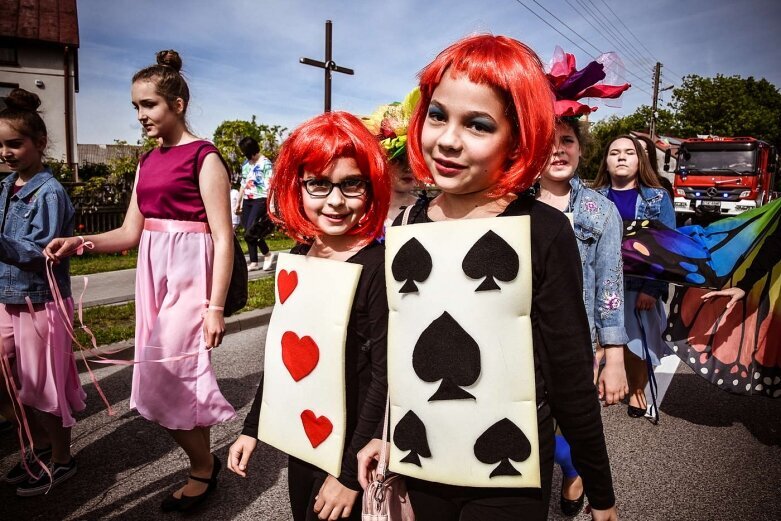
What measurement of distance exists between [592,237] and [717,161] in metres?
16.5

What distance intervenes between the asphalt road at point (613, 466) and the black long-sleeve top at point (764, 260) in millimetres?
1033

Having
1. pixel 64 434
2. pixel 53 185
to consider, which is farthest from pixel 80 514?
pixel 53 185

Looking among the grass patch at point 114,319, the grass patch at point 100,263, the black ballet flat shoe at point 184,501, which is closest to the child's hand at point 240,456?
the black ballet flat shoe at point 184,501

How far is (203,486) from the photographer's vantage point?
2357 millimetres

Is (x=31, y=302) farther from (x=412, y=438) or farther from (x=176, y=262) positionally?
(x=412, y=438)

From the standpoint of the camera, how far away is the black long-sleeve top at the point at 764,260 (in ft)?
9.55

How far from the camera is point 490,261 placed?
112cm

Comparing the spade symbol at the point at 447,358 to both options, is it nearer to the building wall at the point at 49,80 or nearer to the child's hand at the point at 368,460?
the child's hand at the point at 368,460

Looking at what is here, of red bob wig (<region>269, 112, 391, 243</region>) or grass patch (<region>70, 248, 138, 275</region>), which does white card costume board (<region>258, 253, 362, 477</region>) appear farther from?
grass patch (<region>70, 248, 138, 275</region>)

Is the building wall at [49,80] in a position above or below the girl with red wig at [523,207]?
above

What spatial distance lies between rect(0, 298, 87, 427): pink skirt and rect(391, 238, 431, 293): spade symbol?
210 centimetres

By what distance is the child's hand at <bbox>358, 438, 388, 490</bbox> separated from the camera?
1.29 m

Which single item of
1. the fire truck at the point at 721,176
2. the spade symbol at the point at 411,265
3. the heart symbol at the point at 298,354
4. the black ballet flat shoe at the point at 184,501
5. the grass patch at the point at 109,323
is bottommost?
the black ballet flat shoe at the point at 184,501

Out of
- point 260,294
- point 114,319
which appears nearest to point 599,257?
point 114,319
